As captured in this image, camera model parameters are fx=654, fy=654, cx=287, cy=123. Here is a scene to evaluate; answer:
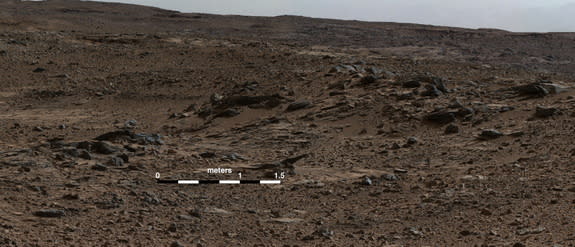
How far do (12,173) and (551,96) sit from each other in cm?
826

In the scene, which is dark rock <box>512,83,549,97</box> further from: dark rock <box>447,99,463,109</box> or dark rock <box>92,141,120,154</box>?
dark rock <box>92,141,120,154</box>

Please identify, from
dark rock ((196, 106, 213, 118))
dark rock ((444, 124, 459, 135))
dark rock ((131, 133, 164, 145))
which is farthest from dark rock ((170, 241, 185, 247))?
dark rock ((196, 106, 213, 118))

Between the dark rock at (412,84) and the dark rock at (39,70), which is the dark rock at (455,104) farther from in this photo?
the dark rock at (39,70)

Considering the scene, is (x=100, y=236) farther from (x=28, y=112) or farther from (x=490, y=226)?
(x=28, y=112)

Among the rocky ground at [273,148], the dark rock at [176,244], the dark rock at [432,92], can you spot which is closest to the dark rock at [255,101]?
the rocky ground at [273,148]

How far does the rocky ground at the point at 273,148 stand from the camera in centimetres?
591

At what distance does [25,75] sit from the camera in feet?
56.6

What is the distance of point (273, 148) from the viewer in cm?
991

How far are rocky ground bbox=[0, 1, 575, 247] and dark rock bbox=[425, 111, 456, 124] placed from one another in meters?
0.04

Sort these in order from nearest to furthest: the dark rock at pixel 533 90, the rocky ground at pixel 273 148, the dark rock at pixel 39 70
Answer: the rocky ground at pixel 273 148 < the dark rock at pixel 533 90 < the dark rock at pixel 39 70

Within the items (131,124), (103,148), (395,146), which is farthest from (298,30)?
(103,148)

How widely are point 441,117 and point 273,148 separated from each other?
2752 mm

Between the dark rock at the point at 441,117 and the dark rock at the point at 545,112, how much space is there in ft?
4.12

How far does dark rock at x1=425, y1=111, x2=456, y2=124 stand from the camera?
10.3 metres
